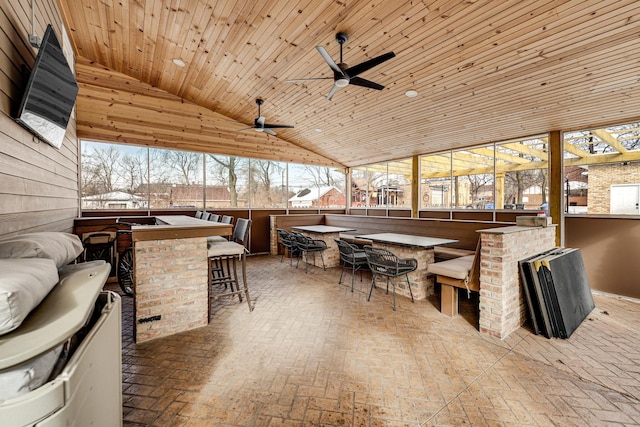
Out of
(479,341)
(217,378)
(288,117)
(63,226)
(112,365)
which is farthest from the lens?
(288,117)

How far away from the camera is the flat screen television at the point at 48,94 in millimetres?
1885

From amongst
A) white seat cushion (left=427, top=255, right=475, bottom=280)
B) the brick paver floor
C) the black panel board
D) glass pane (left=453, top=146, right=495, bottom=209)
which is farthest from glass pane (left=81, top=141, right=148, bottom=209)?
glass pane (left=453, top=146, right=495, bottom=209)

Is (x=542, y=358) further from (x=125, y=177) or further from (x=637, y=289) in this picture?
(x=125, y=177)

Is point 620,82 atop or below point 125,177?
atop

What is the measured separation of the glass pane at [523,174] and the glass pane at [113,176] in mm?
8085

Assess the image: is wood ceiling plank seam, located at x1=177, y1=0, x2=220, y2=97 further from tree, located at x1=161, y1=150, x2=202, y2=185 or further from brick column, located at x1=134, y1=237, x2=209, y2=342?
brick column, located at x1=134, y1=237, x2=209, y2=342

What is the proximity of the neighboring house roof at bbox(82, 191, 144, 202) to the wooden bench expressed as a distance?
617cm

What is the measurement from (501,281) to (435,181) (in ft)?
16.8

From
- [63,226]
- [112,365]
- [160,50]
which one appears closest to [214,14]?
[160,50]

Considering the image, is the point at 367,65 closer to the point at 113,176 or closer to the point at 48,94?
the point at 48,94

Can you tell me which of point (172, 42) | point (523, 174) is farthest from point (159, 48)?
point (523, 174)

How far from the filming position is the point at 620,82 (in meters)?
3.55

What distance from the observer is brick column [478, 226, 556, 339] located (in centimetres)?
275

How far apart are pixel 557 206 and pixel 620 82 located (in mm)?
2079
